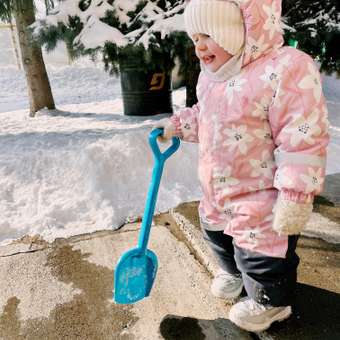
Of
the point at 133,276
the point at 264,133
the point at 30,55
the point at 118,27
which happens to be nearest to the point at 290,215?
the point at 264,133

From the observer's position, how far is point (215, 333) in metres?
1.63

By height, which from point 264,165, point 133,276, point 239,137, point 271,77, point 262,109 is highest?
point 271,77

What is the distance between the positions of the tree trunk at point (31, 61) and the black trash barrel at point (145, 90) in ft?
4.22

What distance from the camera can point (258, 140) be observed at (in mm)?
1400

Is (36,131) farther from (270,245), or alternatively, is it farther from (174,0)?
(270,245)

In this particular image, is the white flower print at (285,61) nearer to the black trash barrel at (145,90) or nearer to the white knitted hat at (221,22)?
the white knitted hat at (221,22)

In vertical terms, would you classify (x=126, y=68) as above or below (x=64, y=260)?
above

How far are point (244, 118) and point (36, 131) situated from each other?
12.0 ft

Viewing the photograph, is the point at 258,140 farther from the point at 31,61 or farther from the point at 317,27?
the point at 31,61

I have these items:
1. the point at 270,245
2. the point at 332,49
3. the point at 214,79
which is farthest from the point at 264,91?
the point at 332,49

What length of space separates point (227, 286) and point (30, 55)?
15.4 ft

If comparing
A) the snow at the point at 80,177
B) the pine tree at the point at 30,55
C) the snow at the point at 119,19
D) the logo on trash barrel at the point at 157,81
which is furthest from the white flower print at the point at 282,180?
the pine tree at the point at 30,55

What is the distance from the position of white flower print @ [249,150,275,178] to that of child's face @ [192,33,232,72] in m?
0.40

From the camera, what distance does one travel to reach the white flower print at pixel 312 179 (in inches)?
48.7
